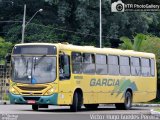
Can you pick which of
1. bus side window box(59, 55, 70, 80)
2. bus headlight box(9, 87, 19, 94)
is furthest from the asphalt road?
bus side window box(59, 55, 70, 80)

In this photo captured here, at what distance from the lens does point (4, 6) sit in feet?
239

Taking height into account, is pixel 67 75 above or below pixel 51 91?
above

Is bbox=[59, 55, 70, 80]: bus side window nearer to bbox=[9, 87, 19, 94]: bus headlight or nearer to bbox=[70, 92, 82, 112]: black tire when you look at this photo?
bbox=[70, 92, 82, 112]: black tire

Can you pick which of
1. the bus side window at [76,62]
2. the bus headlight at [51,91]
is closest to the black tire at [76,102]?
the bus side window at [76,62]

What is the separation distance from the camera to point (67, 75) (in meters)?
26.6

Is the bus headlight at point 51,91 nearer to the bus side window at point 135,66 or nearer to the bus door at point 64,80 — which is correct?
the bus door at point 64,80

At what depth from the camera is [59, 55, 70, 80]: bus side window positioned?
1033 inches

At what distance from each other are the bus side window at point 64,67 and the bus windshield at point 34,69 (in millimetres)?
326

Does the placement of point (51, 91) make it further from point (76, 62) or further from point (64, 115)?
point (64, 115)

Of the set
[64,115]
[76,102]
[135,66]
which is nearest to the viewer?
[64,115]

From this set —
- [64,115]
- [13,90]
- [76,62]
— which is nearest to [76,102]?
[76,62]

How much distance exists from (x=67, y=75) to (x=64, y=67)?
0.46 metres

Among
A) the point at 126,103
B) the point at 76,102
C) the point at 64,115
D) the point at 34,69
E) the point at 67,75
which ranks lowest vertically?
the point at 126,103

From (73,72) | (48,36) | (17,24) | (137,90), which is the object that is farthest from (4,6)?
(73,72)
